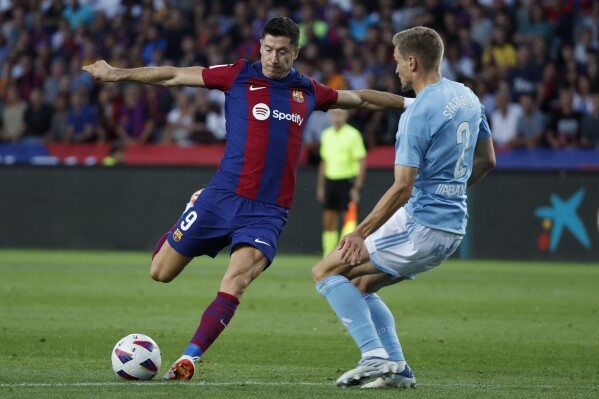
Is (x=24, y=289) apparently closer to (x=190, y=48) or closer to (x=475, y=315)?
(x=475, y=315)

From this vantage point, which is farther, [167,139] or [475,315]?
[167,139]

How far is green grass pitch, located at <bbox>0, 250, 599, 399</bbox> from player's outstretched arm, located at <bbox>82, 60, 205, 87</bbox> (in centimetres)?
184

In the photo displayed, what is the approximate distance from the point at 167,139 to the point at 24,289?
817 cm

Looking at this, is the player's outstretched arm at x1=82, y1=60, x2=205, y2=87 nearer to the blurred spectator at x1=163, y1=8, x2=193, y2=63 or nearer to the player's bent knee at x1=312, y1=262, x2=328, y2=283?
the player's bent knee at x1=312, y1=262, x2=328, y2=283

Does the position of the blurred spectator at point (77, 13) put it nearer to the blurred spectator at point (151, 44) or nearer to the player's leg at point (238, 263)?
the blurred spectator at point (151, 44)

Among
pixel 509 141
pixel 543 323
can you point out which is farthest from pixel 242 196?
pixel 509 141

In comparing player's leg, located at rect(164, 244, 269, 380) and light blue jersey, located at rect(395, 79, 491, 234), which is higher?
light blue jersey, located at rect(395, 79, 491, 234)

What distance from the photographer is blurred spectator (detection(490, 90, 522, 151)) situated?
65.3 feet

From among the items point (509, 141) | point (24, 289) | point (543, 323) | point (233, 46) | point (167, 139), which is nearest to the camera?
point (543, 323)

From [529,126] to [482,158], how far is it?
1305cm

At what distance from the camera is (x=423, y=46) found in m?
6.63

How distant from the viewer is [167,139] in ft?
69.9

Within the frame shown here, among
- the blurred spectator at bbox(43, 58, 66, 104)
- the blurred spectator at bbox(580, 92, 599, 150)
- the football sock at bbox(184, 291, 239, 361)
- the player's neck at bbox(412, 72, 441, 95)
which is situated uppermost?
the player's neck at bbox(412, 72, 441, 95)

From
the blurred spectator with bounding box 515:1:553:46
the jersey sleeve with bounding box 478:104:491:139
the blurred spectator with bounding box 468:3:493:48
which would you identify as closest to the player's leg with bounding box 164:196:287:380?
the jersey sleeve with bounding box 478:104:491:139
